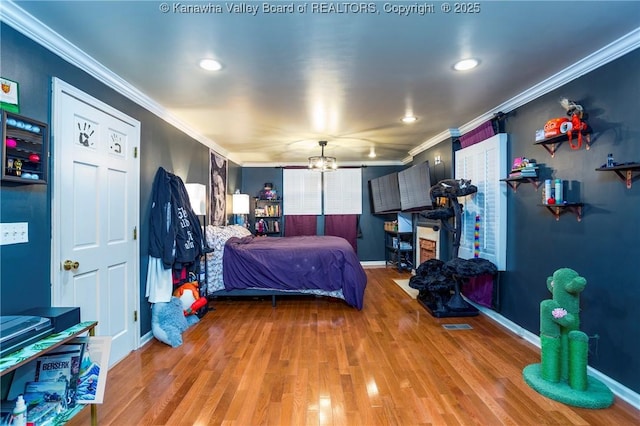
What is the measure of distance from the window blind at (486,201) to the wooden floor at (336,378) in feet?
2.89

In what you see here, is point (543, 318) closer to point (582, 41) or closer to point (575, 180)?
point (575, 180)

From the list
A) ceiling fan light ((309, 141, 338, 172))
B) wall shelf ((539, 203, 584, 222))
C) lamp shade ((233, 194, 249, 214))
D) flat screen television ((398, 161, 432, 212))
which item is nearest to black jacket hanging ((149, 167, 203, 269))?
Answer: ceiling fan light ((309, 141, 338, 172))

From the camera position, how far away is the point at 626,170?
2.01m

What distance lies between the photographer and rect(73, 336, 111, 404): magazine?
1.66 m

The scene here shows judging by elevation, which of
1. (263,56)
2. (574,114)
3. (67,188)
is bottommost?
(67,188)

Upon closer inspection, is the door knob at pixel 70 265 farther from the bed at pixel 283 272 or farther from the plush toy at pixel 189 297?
the bed at pixel 283 272

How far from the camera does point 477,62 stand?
2.29 m

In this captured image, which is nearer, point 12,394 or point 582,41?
point 12,394

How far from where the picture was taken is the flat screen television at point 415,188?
15.0 feet

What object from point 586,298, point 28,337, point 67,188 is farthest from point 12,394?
point 586,298

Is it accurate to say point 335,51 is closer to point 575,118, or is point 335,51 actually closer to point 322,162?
point 575,118

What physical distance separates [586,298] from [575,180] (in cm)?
93

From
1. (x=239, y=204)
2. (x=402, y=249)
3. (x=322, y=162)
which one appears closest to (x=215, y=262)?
(x=239, y=204)

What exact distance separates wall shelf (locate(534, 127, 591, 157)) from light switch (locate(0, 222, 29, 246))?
381cm
